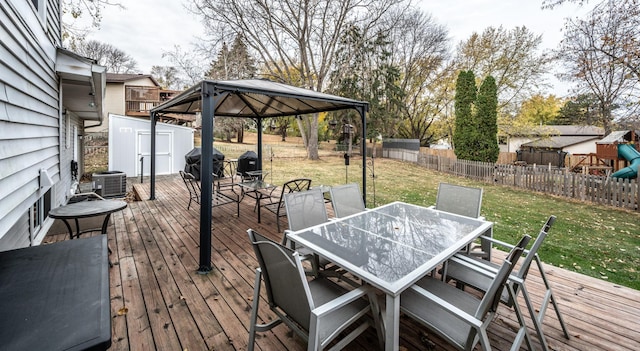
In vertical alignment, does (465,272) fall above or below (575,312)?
above


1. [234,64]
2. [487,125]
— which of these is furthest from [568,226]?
[234,64]

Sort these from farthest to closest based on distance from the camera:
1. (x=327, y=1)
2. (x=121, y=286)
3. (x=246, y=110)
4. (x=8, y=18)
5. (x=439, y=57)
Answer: (x=439, y=57), (x=327, y=1), (x=246, y=110), (x=121, y=286), (x=8, y=18)

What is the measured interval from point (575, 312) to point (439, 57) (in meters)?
21.2

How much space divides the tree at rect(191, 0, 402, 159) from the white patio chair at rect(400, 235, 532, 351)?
49.4 ft

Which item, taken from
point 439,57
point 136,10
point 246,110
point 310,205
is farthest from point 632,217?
point 439,57

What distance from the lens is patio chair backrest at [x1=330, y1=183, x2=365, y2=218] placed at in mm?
3354

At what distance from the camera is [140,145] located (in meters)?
11.1

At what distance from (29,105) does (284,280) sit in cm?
261

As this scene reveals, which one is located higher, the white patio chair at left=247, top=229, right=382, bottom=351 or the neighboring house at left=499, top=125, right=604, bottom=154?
the neighboring house at left=499, top=125, right=604, bottom=154

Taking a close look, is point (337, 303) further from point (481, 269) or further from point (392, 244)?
point (481, 269)

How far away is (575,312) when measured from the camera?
96.0 inches

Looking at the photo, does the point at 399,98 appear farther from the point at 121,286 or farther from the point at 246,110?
the point at 121,286

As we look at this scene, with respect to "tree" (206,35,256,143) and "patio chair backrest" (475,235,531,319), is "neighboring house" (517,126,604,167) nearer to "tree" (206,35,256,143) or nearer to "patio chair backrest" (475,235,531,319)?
"tree" (206,35,256,143)

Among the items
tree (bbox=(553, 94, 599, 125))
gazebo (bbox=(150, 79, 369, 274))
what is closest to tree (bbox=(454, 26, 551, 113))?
tree (bbox=(553, 94, 599, 125))
